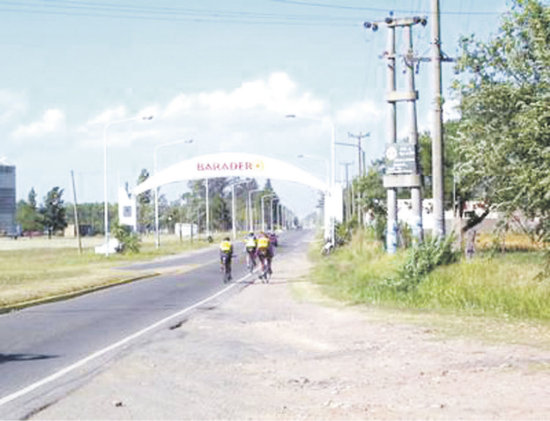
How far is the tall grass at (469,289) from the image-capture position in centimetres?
1839

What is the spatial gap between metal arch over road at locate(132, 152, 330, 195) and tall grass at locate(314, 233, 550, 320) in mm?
39710

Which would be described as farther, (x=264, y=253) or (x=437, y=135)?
(x=264, y=253)

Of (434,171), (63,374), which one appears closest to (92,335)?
(63,374)

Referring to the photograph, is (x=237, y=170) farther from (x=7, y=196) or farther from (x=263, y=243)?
(x=7, y=196)

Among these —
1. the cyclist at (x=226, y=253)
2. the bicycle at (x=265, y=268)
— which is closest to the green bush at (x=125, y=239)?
the cyclist at (x=226, y=253)

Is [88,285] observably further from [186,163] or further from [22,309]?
[186,163]

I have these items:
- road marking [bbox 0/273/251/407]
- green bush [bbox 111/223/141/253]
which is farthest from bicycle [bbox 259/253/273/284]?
green bush [bbox 111/223/141/253]

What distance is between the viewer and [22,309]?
902 inches

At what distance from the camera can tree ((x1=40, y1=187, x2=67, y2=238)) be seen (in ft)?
497

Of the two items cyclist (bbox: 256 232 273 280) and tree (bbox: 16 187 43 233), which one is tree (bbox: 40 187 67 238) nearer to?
tree (bbox: 16 187 43 233)

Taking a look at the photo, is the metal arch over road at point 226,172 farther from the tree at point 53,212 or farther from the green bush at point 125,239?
the tree at point 53,212

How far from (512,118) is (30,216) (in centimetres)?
15357

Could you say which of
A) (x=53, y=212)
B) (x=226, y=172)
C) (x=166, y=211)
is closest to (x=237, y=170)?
(x=226, y=172)

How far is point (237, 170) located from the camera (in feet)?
213
